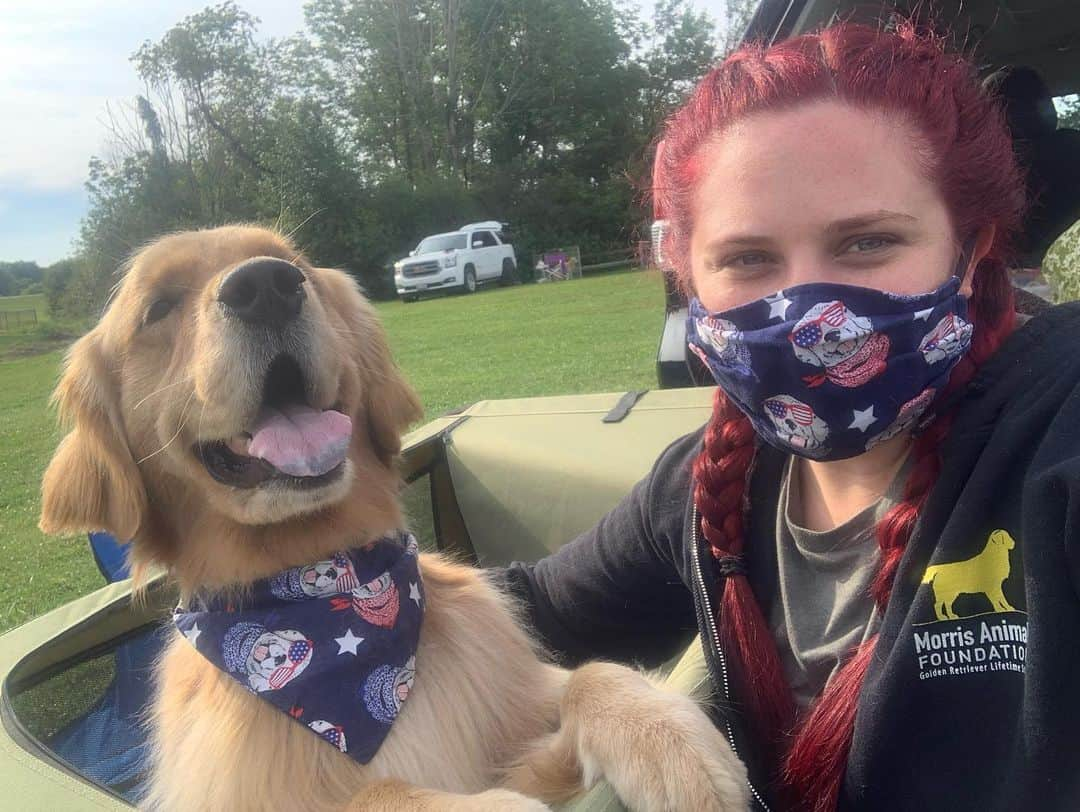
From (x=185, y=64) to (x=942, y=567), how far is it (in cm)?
2815

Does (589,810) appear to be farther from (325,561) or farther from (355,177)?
(355,177)

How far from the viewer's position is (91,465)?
221 centimetres

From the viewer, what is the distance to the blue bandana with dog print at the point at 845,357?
60.2 inches

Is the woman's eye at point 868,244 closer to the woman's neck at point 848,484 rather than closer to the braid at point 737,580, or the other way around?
the woman's neck at point 848,484

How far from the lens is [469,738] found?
2.07 m

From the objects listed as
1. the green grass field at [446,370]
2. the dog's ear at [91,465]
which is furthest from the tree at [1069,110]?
the dog's ear at [91,465]

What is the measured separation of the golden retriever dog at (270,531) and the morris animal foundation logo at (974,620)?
48 cm

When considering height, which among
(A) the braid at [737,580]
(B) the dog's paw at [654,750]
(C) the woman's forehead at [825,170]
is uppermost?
(C) the woman's forehead at [825,170]

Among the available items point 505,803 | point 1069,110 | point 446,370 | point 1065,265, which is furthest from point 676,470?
point 446,370

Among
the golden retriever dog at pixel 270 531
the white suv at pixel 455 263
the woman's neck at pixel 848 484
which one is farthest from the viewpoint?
the white suv at pixel 455 263

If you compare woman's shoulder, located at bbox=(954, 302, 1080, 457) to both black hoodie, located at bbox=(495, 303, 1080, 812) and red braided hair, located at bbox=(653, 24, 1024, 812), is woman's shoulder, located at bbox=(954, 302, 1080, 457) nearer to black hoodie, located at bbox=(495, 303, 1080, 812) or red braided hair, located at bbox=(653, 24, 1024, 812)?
black hoodie, located at bbox=(495, 303, 1080, 812)

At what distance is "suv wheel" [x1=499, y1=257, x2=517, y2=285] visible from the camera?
31.9 metres

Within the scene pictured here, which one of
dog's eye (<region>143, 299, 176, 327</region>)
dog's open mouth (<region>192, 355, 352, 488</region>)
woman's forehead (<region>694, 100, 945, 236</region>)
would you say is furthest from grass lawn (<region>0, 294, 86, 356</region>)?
woman's forehead (<region>694, 100, 945, 236</region>)

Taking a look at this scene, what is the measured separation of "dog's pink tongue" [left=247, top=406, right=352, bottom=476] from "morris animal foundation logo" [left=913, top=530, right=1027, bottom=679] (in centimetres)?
131
